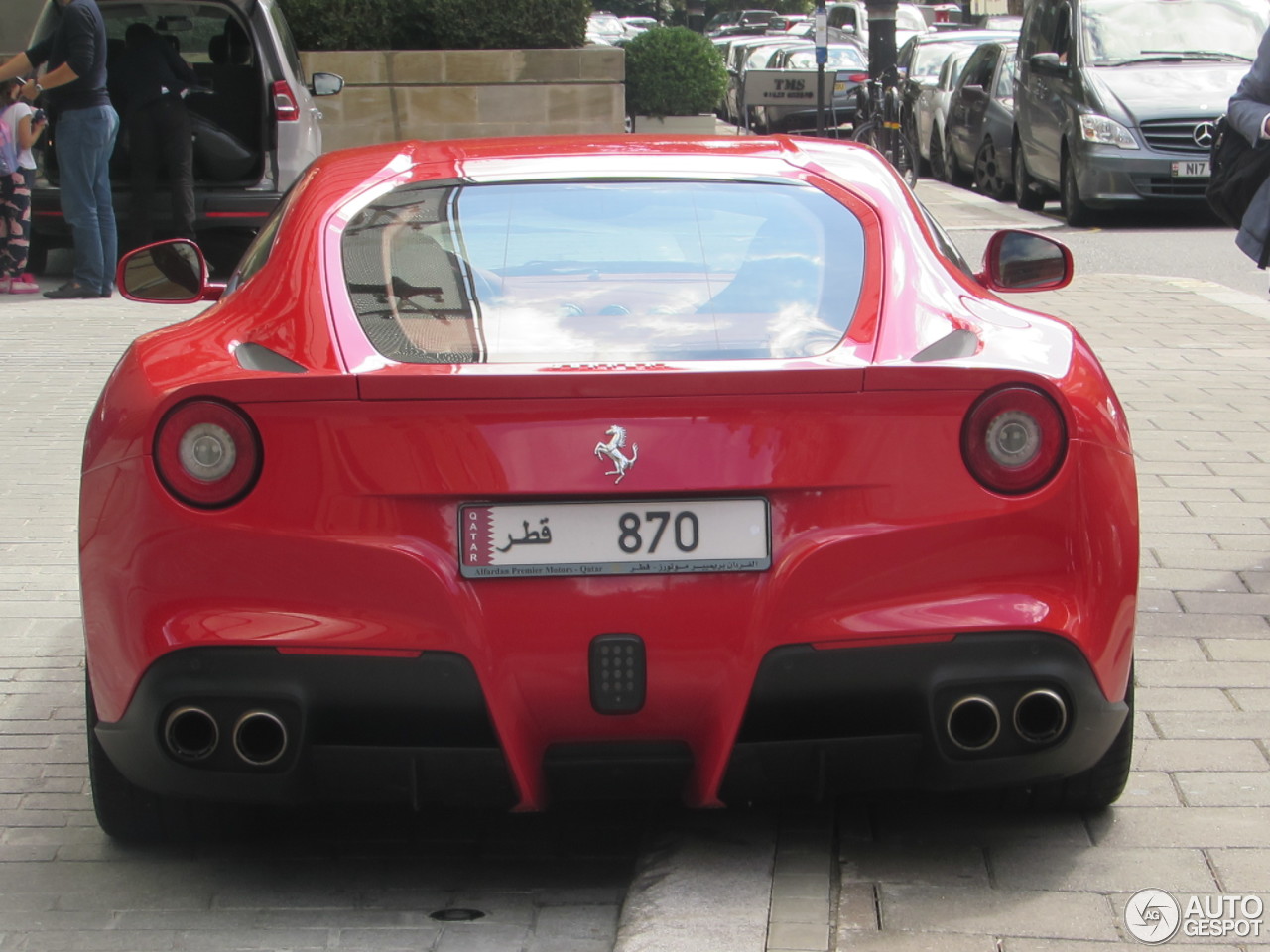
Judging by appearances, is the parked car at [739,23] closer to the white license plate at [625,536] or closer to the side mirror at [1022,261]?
the side mirror at [1022,261]

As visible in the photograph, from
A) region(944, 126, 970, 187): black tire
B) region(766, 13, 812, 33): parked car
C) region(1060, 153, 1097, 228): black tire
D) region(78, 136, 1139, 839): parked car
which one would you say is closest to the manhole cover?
region(78, 136, 1139, 839): parked car

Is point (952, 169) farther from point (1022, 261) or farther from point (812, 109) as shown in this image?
point (1022, 261)

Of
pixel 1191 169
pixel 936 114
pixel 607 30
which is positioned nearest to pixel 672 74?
pixel 936 114

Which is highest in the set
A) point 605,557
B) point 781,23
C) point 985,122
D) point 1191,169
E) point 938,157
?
point 605,557

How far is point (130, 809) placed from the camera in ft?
12.3

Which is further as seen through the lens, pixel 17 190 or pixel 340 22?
pixel 340 22

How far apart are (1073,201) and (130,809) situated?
13866mm

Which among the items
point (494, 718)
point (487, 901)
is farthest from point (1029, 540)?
point (487, 901)

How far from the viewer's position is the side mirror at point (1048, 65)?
16938 mm

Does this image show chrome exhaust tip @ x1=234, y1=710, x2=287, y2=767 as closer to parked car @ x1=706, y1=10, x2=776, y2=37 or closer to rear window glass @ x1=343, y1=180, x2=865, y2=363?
rear window glass @ x1=343, y1=180, x2=865, y2=363

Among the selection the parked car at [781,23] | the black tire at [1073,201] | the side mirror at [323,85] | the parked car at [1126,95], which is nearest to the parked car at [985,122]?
the parked car at [1126,95]

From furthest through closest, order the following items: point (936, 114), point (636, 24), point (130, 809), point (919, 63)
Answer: point (636, 24), point (919, 63), point (936, 114), point (130, 809)

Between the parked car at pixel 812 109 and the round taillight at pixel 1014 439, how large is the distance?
28558 millimetres

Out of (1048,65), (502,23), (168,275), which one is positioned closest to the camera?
(168,275)
